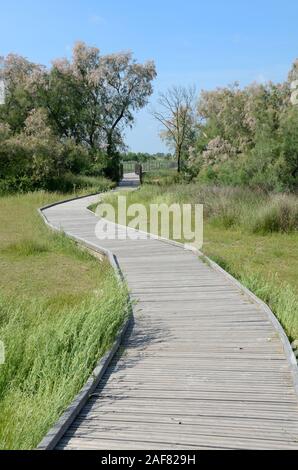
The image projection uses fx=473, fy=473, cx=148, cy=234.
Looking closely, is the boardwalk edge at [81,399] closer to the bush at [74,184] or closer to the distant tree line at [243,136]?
the distant tree line at [243,136]

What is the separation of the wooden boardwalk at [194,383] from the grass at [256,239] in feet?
1.44

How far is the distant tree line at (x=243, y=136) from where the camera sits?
1681 cm

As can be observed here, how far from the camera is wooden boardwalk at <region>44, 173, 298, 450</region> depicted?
2.78 meters

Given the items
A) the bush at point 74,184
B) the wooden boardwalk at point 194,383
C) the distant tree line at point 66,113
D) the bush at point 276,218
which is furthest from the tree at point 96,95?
the wooden boardwalk at point 194,383

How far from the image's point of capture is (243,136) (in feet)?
78.6

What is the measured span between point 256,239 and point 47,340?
7675mm

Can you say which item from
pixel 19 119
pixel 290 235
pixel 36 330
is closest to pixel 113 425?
pixel 36 330

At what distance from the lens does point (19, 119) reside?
1052 inches

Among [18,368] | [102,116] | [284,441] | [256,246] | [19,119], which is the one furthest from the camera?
[102,116]

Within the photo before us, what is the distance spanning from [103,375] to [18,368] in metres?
0.63

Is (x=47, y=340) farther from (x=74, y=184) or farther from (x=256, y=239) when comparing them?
(x=74, y=184)

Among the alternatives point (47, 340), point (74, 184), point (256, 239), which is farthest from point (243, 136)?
point (47, 340)

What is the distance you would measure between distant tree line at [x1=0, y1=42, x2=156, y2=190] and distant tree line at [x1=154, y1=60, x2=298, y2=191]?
Answer: 14.5ft

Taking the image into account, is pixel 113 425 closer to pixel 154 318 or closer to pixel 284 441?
pixel 284 441
